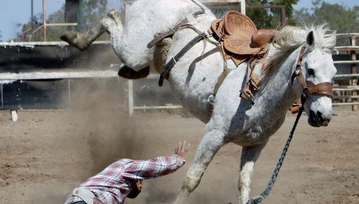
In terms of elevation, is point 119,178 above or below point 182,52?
below

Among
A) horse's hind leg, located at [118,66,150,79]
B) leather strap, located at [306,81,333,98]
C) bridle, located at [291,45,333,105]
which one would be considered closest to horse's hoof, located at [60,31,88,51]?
horse's hind leg, located at [118,66,150,79]

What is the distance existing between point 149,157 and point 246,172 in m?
2.58

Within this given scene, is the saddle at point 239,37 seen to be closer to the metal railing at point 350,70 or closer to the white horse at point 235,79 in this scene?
the white horse at point 235,79

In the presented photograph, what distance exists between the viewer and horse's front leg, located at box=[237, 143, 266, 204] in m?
5.86

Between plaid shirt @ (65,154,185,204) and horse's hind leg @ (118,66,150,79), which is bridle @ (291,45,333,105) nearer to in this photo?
plaid shirt @ (65,154,185,204)

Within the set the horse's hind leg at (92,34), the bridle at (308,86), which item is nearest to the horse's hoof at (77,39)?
the horse's hind leg at (92,34)

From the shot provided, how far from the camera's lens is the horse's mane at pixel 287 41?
522 centimetres

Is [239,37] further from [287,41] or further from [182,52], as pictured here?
[287,41]

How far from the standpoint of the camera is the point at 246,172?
5.96 metres

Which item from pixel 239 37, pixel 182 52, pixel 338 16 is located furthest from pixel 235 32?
pixel 338 16

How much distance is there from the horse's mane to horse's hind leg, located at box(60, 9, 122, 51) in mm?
2320

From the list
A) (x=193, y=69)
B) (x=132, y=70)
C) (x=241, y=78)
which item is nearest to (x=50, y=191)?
(x=132, y=70)

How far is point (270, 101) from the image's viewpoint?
547 centimetres

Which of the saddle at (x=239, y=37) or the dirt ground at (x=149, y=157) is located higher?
the saddle at (x=239, y=37)
